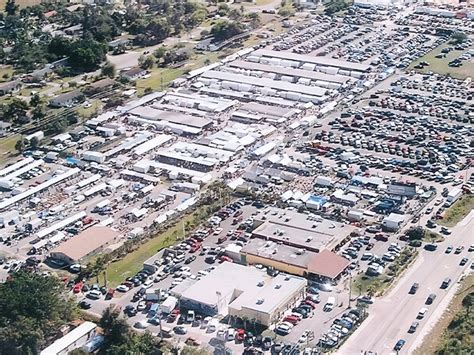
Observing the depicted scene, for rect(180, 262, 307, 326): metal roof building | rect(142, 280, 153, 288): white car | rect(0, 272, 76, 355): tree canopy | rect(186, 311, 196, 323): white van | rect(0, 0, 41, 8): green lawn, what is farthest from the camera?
rect(0, 0, 41, 8): green lawn

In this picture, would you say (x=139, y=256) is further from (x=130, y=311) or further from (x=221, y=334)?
(x=221, y=334)

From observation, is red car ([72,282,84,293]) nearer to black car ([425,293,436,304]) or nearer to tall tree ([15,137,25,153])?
black car ([425,293,436,304])

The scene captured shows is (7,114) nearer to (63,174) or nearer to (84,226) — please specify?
(63,174)

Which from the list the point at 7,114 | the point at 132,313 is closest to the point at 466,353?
the point at 132,313

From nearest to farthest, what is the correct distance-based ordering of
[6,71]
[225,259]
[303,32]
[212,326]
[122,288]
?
[212,326] → [122,288] → [225,259] → [6,71] → [303,32]

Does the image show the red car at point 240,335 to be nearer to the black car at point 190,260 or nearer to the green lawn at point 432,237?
the black car at point 190,260

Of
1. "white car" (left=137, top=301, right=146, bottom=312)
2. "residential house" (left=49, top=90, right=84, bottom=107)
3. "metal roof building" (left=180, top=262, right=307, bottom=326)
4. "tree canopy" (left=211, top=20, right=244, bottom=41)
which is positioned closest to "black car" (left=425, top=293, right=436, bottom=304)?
"metal roof building" (left=180, top=262, right=307, bottom=326)

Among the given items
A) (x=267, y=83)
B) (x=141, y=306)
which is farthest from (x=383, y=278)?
(x=267, y=83)
